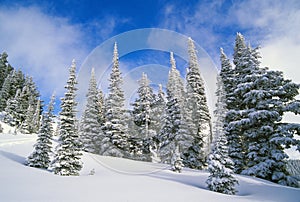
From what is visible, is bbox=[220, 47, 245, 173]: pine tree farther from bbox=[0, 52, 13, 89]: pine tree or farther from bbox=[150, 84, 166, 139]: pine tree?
bbox=[0, 52, 13, 89]: pine tree

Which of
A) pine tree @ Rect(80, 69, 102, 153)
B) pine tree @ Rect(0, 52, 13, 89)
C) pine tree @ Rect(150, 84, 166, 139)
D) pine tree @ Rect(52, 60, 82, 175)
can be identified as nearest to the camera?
pine tree @ Rect(52, 60, 82, 175)

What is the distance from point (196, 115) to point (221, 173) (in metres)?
15.0

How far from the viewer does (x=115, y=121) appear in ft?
87.2

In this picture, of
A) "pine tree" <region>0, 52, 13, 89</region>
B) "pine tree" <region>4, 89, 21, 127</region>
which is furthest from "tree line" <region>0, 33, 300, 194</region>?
"pine tree" <region>0, 52, 13, 89</region>

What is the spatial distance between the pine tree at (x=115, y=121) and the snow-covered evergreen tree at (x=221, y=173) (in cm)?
1607

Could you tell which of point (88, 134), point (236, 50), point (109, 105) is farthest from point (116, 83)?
point (236, 50)

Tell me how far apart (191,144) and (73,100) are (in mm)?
13710

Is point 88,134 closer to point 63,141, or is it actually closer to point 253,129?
point 63,141

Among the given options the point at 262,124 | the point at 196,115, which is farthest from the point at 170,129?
the point at 262,124

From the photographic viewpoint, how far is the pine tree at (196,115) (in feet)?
77.4

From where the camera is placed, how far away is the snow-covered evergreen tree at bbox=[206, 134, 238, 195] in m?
10.6

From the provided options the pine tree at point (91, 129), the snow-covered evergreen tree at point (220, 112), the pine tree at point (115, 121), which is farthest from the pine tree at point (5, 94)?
the snow-covered evergreen tree at point (220, 112)

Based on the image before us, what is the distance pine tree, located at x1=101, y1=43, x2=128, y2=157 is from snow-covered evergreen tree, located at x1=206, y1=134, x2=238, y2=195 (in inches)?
633

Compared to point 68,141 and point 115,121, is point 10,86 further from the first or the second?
point 68,141
